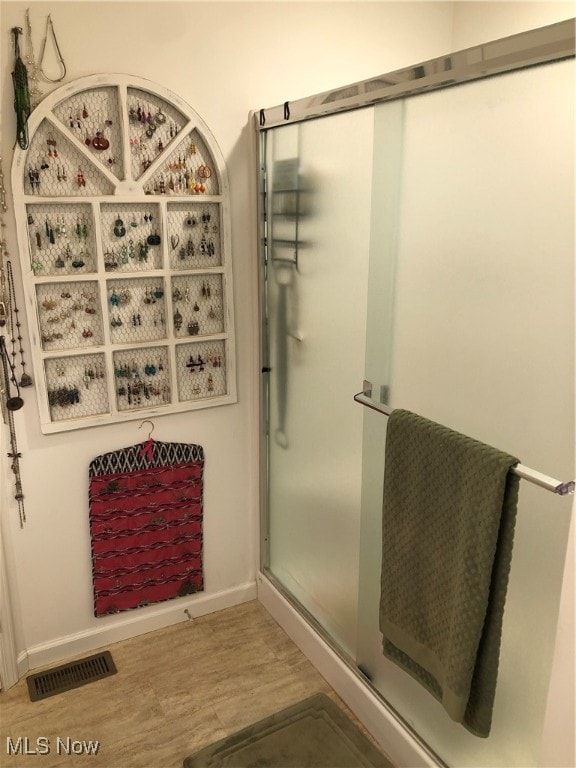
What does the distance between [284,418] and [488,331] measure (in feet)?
3.35

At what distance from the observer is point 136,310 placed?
6.91ft

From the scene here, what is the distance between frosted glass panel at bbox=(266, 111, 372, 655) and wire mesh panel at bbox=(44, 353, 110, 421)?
603 millimetres

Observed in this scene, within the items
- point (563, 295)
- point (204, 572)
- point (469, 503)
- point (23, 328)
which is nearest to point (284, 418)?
point (204, 572)

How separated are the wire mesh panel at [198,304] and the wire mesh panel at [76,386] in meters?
0.29

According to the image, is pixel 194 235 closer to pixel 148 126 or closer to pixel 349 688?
pixel 148 126

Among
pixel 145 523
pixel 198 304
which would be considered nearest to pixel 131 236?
pixel 198 304

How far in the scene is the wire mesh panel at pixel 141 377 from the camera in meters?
2.13

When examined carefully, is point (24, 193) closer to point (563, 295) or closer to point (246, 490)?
point (246, 490)

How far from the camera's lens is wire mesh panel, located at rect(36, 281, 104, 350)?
1970 mm

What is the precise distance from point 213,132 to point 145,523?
1.35 metres

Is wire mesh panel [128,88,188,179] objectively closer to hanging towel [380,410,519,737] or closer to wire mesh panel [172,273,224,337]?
wire mesh panel [172,273,224,337]

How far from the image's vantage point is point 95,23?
6.05 ft

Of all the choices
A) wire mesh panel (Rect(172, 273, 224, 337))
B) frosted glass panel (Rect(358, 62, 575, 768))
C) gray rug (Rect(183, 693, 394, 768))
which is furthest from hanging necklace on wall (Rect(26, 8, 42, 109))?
gray rug (Rect(183, 693, 394, 768))

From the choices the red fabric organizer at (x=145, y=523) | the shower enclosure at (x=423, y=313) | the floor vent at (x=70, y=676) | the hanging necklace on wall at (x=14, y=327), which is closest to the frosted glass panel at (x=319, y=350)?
the shower enclosure at (x=423, y=313)
